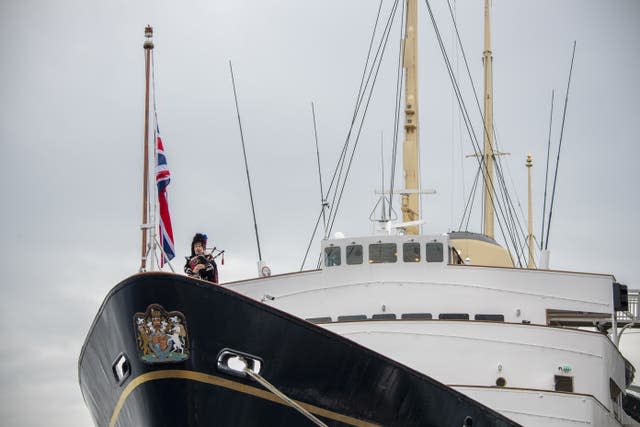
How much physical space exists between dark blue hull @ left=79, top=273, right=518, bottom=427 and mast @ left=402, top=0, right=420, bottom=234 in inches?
393

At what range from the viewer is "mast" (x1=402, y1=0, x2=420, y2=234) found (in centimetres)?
2638

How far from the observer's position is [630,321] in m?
25.5

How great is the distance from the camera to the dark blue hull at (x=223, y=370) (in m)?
15.4

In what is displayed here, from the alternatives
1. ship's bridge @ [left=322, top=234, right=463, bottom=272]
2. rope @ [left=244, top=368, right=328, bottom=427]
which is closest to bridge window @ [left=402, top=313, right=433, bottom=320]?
ship's bridge @ [left=322, top=234, right=463, bottom=272]

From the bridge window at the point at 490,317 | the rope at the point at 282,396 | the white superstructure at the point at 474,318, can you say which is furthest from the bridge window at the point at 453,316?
the rope at the point at 282,396

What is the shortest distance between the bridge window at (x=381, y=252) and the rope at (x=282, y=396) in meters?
7.58

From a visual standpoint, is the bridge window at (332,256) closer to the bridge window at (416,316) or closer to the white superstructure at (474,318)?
the white superstructure at (474,318)

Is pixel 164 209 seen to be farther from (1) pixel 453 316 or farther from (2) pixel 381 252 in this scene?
(1) pixel 453 316

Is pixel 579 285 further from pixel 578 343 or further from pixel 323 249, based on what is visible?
pixel 323 249

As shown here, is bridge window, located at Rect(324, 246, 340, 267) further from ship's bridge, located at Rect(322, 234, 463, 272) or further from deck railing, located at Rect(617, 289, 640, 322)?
deck railing, located at Rect(617, 289, 640, 322)

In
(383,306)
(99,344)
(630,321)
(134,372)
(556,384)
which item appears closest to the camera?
(134,372)

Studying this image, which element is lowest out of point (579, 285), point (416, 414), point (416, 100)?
point (416, 414)

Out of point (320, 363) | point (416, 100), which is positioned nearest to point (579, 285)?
point (416, 100)

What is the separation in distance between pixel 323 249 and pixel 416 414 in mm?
6950
